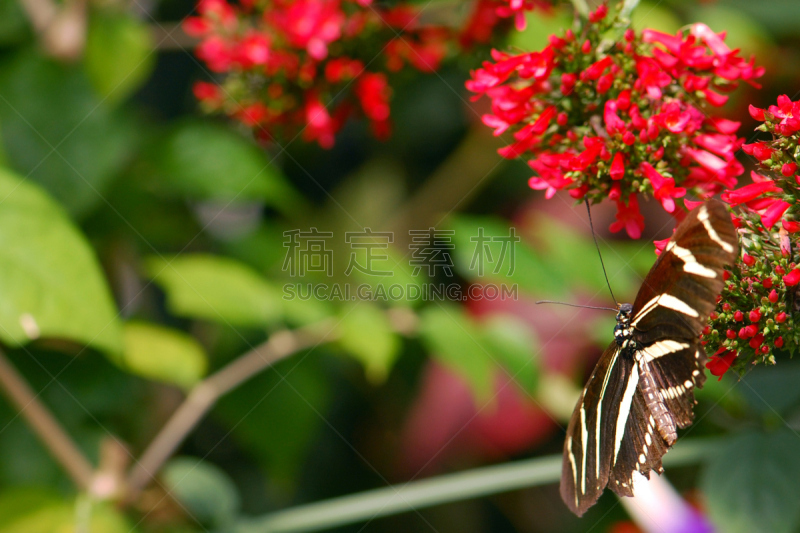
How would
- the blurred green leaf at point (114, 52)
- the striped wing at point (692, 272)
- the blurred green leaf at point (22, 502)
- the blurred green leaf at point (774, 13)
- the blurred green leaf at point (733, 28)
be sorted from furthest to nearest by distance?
1. the blurred green leaf at point (774, 13)
2. the blurred green leaf at point (733, 28)
3. the blurred green leaf at point (114, 52)
4. the blurred green leaf at point (22, 502)
5. the striped wing at point (692, 272)

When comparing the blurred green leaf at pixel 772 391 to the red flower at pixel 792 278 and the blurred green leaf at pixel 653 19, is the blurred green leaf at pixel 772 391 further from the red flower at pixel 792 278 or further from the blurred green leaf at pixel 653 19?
the blurred green leaf at pixel 653 19

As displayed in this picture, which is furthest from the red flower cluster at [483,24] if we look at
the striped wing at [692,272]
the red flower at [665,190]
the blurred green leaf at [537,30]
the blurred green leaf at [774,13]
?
the blurred green leaf at [774,13]

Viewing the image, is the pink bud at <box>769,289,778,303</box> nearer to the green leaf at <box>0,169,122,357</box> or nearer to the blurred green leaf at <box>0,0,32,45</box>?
the green leaf at <box>0,169,122,357</box>

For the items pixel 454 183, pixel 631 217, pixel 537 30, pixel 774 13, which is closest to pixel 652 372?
pixel 631 217

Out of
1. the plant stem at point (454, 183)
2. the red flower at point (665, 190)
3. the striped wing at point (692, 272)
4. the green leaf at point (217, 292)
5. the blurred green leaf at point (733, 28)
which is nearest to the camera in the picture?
the striped wing at point (692, 272)

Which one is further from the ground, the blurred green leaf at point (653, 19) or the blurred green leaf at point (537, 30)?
the blurred green leaf at point (537, 30)

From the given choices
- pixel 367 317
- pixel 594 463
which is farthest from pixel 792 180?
pixel 367 317

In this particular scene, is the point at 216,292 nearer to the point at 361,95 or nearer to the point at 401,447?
→ the point at 361,95
